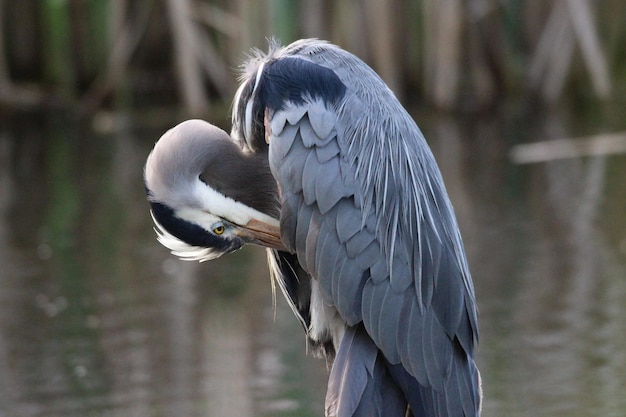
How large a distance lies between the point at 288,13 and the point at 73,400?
229 inches

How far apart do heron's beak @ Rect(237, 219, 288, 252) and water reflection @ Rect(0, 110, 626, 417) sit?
0.87m

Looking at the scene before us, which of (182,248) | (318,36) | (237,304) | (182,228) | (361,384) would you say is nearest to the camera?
(361,384)

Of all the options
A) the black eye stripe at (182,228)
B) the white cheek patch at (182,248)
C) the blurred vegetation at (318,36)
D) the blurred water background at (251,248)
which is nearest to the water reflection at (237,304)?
the blurred water background at (251,248)

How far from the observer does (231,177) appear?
464 cm

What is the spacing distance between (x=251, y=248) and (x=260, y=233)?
12.8 ft

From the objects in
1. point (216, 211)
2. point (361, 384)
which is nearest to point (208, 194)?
point (216, 211)

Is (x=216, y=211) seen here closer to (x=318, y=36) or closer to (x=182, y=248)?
(x=182, y=248)

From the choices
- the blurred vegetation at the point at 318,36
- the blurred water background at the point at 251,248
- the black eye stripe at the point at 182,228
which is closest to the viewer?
the black eye stripe at the point at 182,228

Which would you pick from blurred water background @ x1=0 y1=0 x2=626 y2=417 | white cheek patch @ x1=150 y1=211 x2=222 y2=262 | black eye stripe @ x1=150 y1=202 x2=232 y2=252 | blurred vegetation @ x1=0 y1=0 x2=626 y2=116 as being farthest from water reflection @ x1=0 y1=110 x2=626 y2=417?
blurred vegetation @ x1=0 y1=0 x2=626 y2=116

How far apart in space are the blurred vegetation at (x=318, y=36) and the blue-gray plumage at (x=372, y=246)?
6082 mm

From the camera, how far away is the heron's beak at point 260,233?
4.57 meters

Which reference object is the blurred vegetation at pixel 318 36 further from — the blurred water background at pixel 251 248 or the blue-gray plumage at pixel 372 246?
the blue-gray plumage at pixel 372 246

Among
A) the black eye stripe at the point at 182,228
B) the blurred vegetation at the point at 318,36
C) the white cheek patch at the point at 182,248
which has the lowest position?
the blurred vegetation at the point at 318,36

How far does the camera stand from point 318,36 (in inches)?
427
